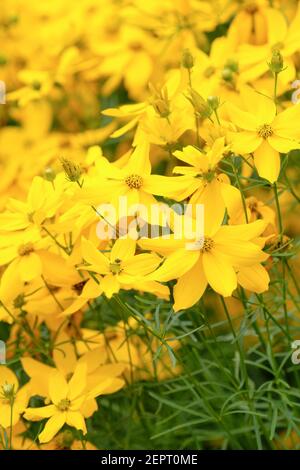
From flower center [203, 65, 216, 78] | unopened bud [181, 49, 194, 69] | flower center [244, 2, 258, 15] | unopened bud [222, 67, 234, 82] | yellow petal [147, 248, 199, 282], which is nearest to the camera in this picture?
yellow petal [147, 248, 199, 282]

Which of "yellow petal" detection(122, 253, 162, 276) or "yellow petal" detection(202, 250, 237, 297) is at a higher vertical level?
"yellow petal" detection(122, 253, 162, 276)

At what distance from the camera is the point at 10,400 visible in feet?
3.81

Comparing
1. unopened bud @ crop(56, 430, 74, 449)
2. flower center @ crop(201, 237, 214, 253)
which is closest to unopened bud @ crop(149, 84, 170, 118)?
flower center @ crop(201, 237, 214, 253)

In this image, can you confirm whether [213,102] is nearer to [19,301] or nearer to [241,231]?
[241,231]

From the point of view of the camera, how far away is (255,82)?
1.51 m

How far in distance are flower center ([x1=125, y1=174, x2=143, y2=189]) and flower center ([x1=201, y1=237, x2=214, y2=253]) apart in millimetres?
132

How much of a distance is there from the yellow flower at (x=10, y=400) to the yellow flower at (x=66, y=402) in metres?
0.02

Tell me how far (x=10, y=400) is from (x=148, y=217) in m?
0.28

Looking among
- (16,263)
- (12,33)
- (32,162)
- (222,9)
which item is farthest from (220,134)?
(12,33)

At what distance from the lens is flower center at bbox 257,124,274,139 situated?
3.65ft

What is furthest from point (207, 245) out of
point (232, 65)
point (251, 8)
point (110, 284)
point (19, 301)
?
point (251, 8)

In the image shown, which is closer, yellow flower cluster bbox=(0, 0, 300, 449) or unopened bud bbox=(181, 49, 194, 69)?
yellow flower cluster bbox=(0, 0, 300, 449)

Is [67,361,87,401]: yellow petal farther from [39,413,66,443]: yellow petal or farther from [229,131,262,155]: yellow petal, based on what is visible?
[229,131,262,155]: yellow petal

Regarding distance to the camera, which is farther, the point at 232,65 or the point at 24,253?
the point at 232,65
